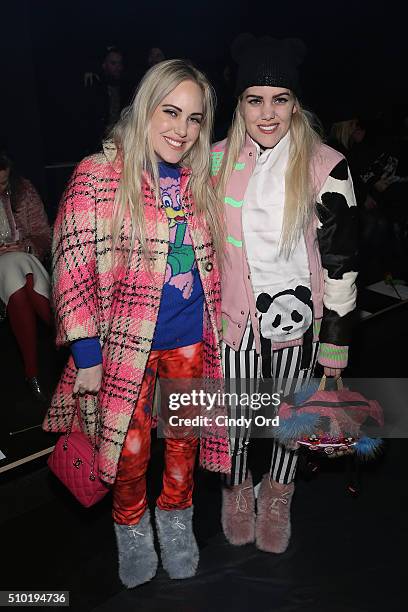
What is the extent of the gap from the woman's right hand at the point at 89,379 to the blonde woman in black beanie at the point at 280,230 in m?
0.47

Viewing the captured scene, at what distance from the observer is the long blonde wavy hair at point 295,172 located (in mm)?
2027

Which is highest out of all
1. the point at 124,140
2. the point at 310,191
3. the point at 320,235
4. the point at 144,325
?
the point at 124,140

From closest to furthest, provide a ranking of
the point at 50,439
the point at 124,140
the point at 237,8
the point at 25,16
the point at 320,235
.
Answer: the point at 124,140, the point at 320,235, the point at 50,439, the point at 25,16, the point at 237,8

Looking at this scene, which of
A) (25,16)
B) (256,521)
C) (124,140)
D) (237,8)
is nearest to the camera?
(124,140)

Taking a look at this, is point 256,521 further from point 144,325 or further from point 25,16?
point 25,16

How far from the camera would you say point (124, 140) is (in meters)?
1.93

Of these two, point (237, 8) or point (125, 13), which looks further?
point (237, 8)

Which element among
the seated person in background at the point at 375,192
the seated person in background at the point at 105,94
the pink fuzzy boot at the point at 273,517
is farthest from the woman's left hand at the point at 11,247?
the seated person in background at the point at 375,192

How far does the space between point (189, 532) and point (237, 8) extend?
6218 millimetres

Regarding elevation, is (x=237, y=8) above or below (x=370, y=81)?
above

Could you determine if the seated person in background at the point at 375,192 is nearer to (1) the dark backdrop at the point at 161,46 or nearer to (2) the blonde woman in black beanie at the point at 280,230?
(1) the dark backdrop at the point at 161,46

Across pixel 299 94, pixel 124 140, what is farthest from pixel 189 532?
pixel 299 94

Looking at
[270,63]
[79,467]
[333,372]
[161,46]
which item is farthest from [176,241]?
[161,46]

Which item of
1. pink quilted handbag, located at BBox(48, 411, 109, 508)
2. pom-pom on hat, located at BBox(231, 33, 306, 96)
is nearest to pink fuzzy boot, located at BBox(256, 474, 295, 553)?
pink quilted handbag, located at BBox(48, 411, 109, 508)
